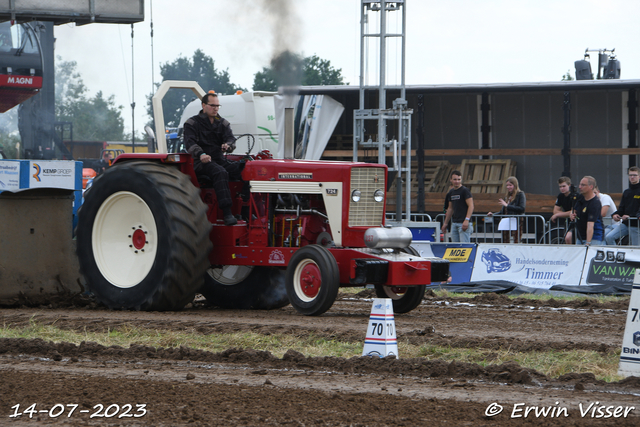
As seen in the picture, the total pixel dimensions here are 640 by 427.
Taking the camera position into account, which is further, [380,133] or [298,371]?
[380,133]

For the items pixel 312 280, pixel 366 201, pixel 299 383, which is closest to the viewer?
pixel 299 383

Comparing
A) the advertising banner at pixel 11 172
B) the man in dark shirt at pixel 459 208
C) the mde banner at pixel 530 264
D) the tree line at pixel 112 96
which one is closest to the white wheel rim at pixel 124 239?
the mde banner at pixel 530 264

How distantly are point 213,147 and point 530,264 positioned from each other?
19.0 ft

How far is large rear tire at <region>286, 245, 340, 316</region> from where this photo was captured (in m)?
8.10

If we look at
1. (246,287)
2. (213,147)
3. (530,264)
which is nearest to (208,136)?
(213,147)

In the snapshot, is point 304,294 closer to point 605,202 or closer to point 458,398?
point 458,398

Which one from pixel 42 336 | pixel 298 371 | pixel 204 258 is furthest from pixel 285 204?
pixel 298 371

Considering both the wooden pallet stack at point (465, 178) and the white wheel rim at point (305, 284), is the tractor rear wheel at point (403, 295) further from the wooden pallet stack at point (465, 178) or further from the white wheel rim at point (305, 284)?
the wooden pallet stack at point (465, 178)

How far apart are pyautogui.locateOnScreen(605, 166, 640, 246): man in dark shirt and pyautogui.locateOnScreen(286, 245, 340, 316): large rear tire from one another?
6516 mm

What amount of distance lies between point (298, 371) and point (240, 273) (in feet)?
14.3

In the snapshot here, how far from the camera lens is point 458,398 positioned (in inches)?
188

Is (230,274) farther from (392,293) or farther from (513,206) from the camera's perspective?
(513,206)

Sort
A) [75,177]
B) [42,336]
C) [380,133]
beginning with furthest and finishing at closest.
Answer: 1. [380,133]
2. [75,177]
3. [42,336]

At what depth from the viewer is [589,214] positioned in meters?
12.8
